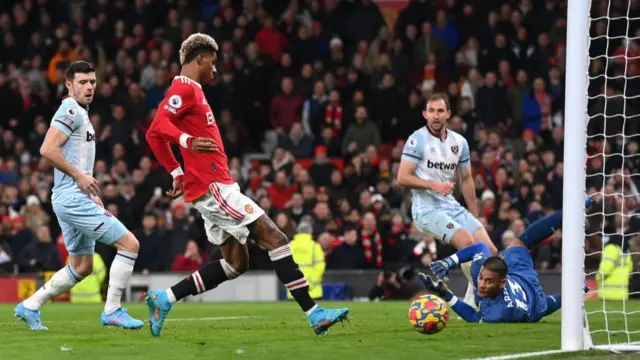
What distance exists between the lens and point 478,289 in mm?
10773

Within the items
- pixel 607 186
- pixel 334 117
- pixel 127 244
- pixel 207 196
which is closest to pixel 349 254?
pixel 334 117

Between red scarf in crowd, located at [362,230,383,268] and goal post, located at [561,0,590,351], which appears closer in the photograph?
goal post, located at [561,0,590,351]

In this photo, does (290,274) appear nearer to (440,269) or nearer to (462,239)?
(440,269)

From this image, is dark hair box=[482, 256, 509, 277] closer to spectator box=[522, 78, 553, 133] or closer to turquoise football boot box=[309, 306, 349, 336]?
turquoise football boot box=[309, 306, 349, 336]

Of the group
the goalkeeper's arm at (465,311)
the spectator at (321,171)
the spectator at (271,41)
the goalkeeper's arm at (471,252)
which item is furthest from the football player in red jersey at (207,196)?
the spectator at (271,41)

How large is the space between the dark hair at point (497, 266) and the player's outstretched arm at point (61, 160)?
3.28 metres

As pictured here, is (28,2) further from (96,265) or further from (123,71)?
(96,265)

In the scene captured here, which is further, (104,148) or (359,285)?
(104,148)

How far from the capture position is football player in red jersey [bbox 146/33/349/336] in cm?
907

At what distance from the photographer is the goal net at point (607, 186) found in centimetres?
805

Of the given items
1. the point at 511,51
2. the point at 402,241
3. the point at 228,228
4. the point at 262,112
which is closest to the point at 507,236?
the point at 402,241

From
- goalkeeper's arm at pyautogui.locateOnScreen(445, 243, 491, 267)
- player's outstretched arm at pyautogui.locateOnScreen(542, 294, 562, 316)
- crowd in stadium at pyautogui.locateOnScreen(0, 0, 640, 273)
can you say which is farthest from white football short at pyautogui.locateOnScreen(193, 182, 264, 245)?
crowd in stadium at pyautogui.locateOnScreen(0, 0, 640, 273)

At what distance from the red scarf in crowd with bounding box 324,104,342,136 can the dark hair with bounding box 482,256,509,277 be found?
39.0 ft

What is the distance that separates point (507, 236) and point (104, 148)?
821 centimetres
